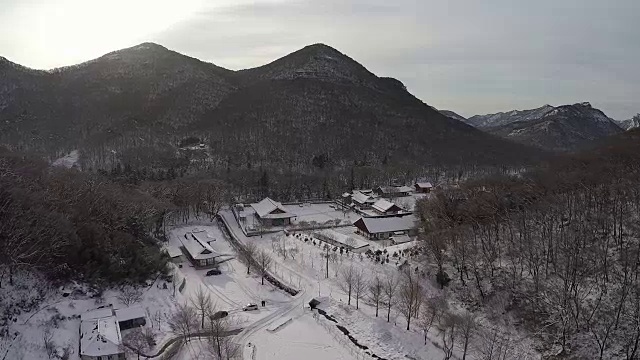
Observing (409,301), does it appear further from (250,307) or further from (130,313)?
A: (130,313)

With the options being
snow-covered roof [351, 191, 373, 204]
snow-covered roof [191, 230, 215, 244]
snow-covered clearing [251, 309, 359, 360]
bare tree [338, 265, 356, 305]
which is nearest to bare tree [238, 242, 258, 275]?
snow-covered roof [191, 230, 215, 244]

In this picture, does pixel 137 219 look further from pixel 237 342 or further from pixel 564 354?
pixel 564 354

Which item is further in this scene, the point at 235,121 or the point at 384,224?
the point at 235,121

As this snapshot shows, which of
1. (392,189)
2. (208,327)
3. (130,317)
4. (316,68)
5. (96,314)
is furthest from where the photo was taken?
(316,68)

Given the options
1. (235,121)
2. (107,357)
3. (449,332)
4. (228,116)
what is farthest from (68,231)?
(228,116)

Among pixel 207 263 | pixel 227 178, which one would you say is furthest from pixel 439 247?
pixel 227 178

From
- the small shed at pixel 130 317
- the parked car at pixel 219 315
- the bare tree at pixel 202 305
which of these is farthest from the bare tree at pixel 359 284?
the small shed at pixel 130 317
